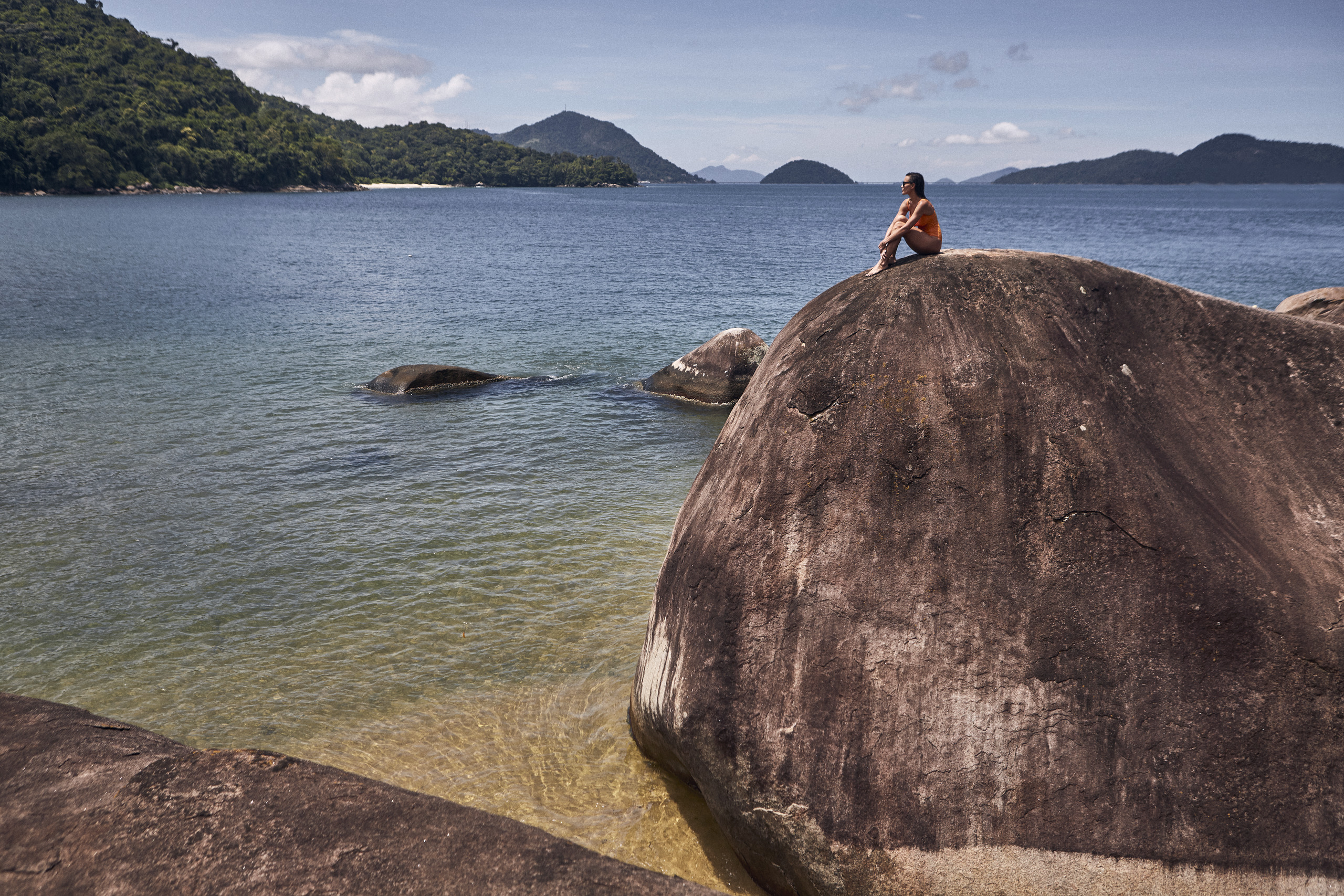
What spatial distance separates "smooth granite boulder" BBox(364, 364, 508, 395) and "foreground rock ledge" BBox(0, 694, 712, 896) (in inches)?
789

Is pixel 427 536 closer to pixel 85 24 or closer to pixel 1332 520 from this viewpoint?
pixel 1332 520

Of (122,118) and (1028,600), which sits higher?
(122,118)

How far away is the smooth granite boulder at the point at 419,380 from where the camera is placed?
23.0m

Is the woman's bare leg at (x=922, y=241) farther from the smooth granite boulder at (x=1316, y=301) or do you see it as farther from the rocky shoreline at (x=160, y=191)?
the rocky shoreline at (x=160, y=191)

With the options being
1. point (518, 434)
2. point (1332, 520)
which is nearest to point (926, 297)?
point (1332, 520)

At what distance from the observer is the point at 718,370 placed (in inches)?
872

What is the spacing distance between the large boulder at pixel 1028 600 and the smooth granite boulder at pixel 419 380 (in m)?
18.3

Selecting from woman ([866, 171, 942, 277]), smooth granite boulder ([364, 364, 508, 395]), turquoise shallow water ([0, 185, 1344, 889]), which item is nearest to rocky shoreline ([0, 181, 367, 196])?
turquoise shallow water ([0, 185, 1344, 889])

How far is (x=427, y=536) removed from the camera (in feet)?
43.6

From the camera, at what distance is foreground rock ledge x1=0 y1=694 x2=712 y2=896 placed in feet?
9.90

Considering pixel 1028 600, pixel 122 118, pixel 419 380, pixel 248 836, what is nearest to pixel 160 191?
pixel 122 118

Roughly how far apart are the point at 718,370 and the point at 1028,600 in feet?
55.9

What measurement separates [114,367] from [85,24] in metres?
172

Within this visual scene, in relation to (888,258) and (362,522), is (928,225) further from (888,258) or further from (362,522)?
(362,522)
